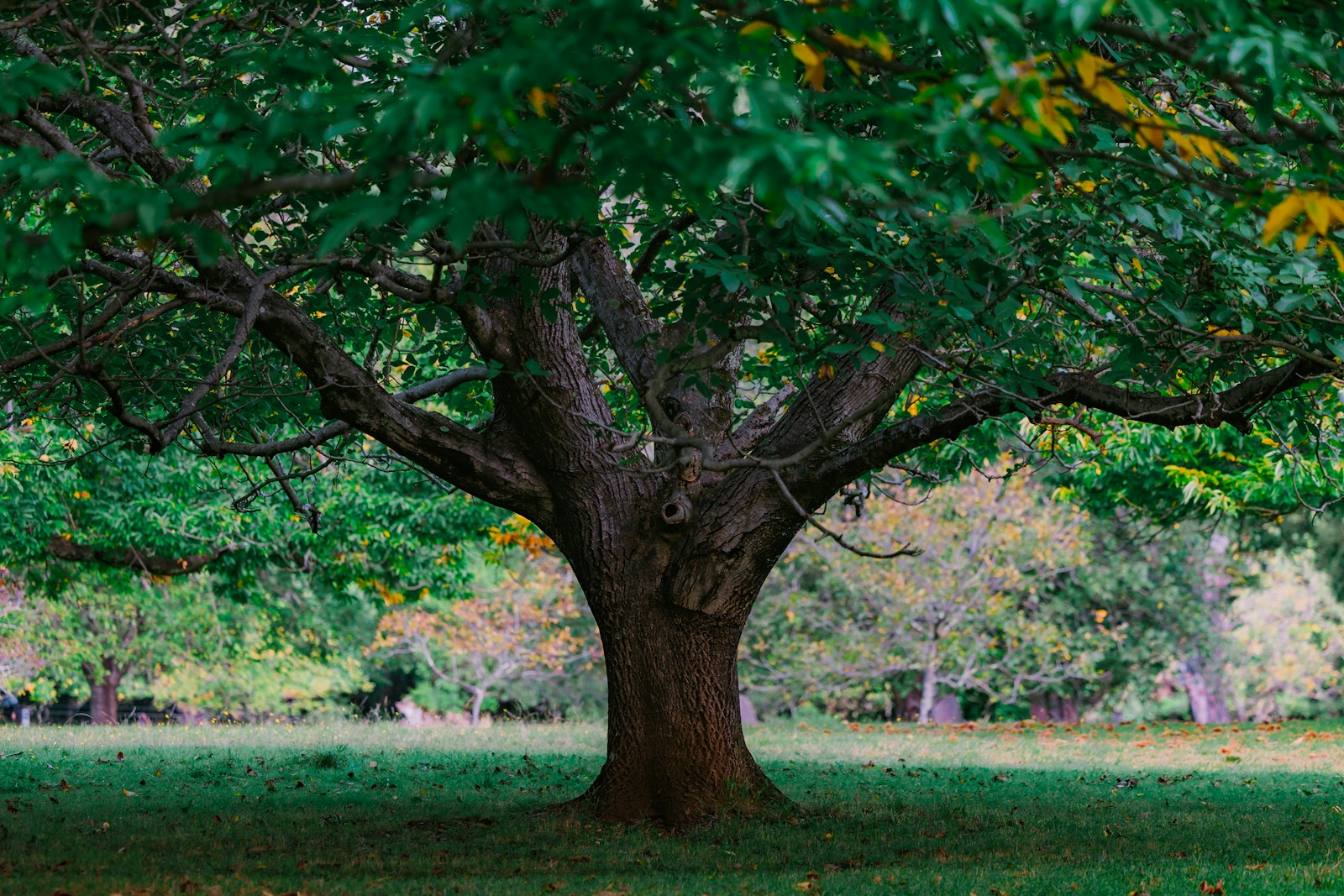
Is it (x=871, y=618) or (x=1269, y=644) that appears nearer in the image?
(x=871, y=618)

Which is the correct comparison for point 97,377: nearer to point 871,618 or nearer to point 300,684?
point 871,618

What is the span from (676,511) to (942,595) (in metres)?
13.4

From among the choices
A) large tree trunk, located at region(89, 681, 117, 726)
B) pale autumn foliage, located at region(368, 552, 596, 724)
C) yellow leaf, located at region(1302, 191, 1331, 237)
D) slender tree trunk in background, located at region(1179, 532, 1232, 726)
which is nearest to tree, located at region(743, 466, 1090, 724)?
slender tree trunk in background, located at region(1179, 532, 1232, 726)

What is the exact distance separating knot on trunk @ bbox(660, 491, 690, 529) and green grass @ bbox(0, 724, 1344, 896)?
1.87m

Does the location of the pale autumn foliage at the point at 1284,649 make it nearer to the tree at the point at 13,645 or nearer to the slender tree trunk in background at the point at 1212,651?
the slender tree trunk in background at the point at 1212,651

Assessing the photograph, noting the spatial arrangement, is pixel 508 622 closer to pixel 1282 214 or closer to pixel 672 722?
pixel 672 722

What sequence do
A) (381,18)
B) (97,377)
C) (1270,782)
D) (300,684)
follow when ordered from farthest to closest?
(300,684), (1270,782), (381,18), (97,377)

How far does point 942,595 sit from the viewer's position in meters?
19.7

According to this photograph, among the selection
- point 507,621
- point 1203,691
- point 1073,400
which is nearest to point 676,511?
point 1073,400

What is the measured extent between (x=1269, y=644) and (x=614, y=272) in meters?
33.1

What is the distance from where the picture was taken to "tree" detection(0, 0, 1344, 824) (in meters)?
3.22

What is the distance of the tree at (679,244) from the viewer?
3.22 m

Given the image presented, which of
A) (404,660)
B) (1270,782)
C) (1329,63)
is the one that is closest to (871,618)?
(1270,782)

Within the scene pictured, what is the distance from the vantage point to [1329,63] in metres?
3.68
